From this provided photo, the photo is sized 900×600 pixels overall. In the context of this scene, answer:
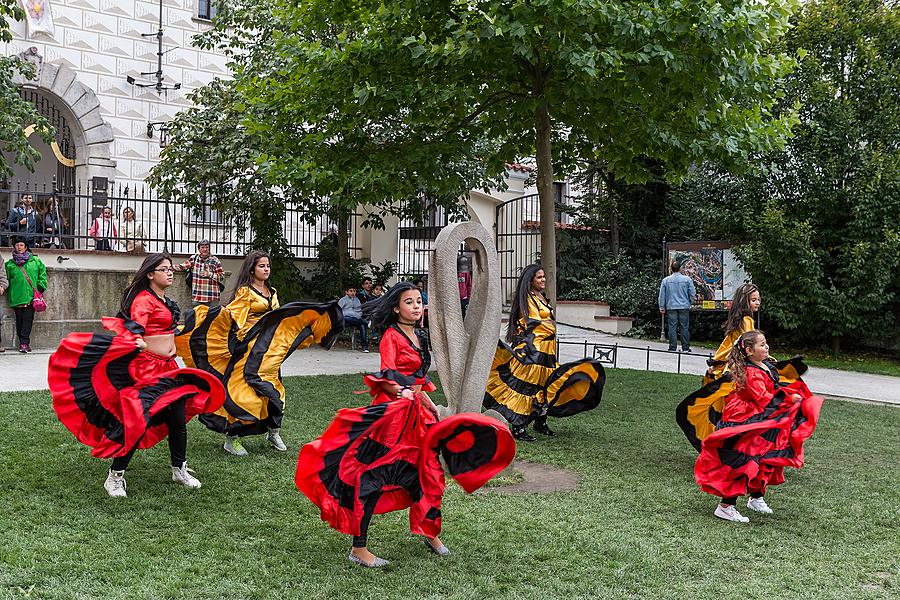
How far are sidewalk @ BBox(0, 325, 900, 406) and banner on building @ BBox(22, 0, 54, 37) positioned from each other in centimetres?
770

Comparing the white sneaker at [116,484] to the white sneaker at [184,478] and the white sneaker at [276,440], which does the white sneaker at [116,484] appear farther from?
the white sneaker at [276,440]

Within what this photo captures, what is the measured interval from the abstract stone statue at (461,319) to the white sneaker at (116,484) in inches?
91.4

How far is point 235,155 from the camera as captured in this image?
46.2 feet

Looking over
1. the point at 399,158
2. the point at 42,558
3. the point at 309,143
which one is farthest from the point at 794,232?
the point at 42,558

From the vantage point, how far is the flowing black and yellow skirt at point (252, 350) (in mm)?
7355

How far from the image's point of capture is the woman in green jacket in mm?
12883

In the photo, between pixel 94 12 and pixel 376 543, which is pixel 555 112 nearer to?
pixel 376 543

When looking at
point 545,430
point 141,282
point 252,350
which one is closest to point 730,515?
point 545,430

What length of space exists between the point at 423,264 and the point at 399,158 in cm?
731

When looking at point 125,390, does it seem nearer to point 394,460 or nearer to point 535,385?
point 394,460

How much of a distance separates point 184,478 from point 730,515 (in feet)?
12.7

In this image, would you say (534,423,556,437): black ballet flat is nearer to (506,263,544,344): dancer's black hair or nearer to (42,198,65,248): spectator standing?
(506,263,544,344): dancer's black hair

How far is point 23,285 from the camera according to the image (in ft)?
42.3

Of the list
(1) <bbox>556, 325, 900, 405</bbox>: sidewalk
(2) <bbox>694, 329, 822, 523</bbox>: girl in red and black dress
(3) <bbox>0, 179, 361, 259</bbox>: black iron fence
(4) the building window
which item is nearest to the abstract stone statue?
(2) <bbox>694, 329, 822, 523</bbox>: girl in red and black dress
